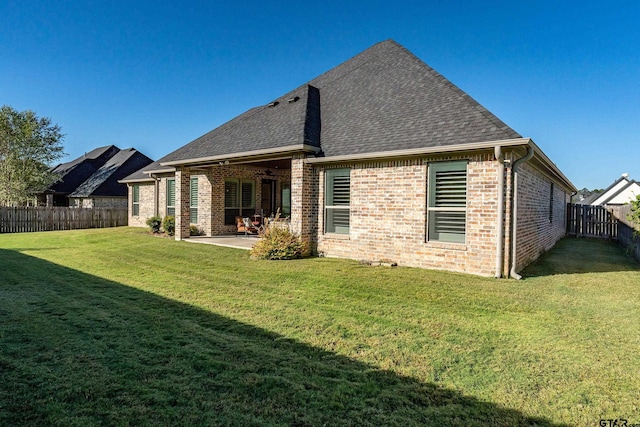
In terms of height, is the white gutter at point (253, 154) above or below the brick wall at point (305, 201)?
above

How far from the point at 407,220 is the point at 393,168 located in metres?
1.41

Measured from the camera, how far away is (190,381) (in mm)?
3148

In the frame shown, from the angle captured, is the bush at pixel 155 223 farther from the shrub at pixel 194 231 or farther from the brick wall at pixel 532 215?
the brick wall at pixel 532 215

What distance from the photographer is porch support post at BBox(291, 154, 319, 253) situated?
1060cm

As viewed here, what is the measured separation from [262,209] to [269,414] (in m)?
14.8

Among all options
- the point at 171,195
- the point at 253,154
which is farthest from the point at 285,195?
the point at 253,154

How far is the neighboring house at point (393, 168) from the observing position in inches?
312

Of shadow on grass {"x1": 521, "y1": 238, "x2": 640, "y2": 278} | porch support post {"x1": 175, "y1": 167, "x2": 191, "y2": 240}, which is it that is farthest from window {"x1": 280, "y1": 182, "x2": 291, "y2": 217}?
shadow on grass {"x1": 521, "y1": 238, "x2": 640, "y2": 278}

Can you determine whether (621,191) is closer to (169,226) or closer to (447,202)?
(447,202)

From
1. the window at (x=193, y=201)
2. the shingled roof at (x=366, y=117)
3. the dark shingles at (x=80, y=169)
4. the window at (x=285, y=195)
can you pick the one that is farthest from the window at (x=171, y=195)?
the dark shingles at (x=80, y=169)

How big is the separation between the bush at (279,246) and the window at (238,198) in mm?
5916

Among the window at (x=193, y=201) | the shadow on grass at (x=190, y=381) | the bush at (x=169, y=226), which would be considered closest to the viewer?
the shadow on grass at (x=190, y=381)

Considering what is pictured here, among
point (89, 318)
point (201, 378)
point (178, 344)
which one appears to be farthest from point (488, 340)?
point (89, 318)

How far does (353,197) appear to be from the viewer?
1009 centimetres
